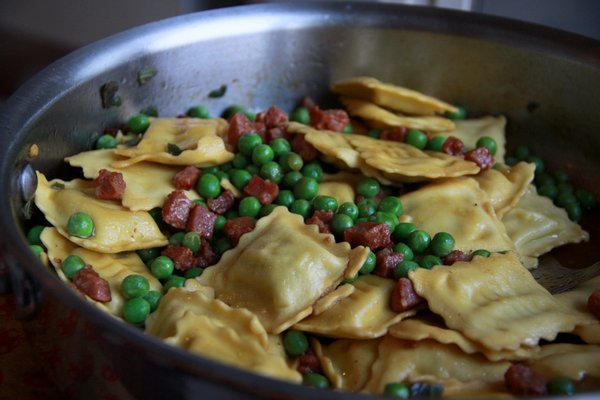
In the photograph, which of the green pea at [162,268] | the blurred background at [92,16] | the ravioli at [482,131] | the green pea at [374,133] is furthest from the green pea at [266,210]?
the blurred background at [92,16]

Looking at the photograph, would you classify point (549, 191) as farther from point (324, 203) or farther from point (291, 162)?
point (291, 162)

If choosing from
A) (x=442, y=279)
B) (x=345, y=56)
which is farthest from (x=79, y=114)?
(x=442, y=279)

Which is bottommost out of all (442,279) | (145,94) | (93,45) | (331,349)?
(331,349)

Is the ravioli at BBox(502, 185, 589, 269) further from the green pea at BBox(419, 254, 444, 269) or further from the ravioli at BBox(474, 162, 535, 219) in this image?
the green pea at BBox(419, 254, 444, 269)

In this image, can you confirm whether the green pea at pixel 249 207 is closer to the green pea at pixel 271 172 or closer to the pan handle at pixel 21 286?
the green pea at pixel 271 172

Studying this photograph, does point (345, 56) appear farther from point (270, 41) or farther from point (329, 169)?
point (329, 169)

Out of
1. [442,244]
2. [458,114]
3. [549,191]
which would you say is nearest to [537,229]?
[549,191]

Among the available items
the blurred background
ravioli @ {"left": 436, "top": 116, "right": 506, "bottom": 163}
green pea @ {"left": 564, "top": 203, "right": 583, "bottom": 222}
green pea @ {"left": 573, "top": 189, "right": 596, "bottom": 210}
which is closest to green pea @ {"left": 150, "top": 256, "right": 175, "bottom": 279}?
ravioli @ {"left": 436, "top": 116, "right": 506, "bottom": 163}

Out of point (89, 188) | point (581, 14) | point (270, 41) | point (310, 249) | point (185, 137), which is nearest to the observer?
point (310, 249)
